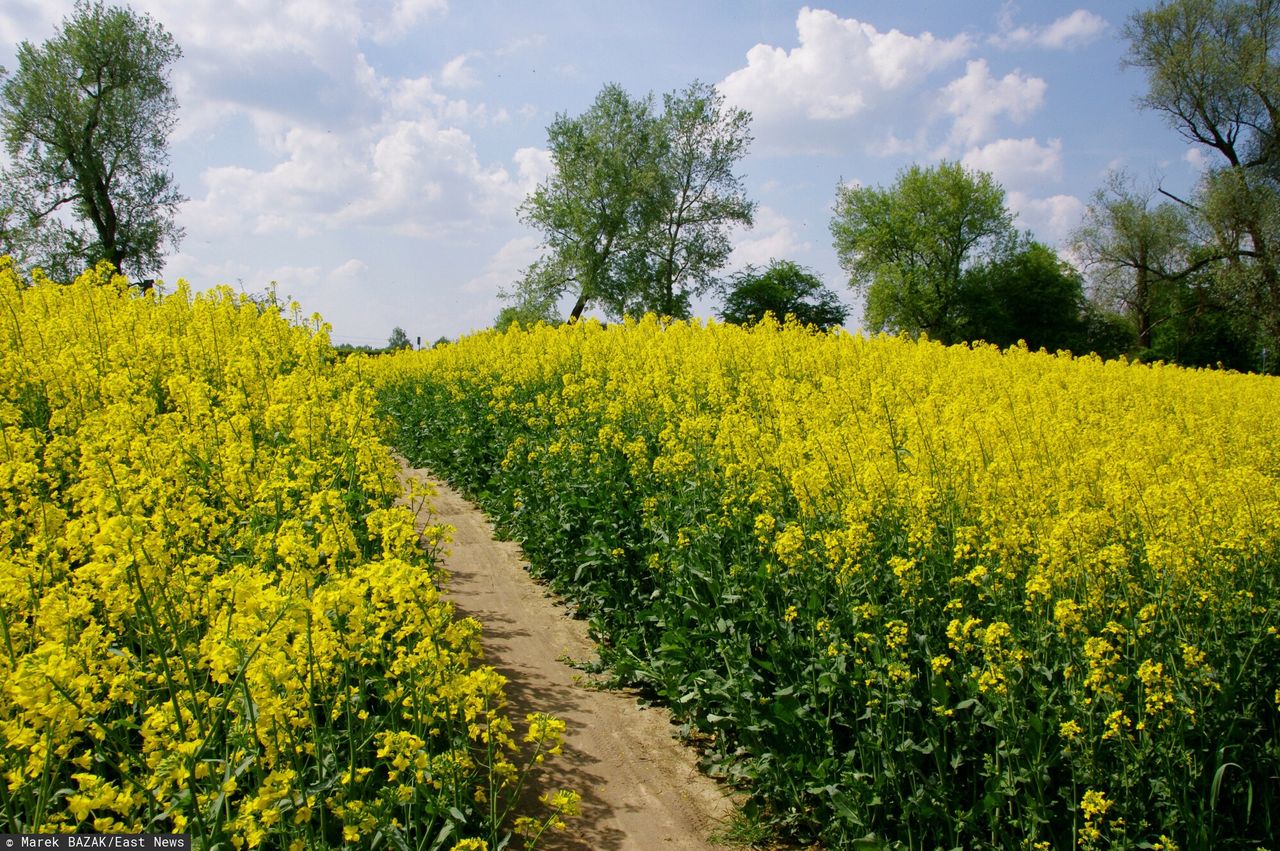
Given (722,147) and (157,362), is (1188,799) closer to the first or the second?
(157,362)

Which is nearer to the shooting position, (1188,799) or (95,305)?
(1188,799)

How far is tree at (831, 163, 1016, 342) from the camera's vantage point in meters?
45.5

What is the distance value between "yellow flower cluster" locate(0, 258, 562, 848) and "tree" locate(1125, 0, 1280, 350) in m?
38.0

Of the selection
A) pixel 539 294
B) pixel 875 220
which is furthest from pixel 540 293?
pixel 875 220

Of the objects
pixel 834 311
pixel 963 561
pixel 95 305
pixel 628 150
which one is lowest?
pixel 963 561

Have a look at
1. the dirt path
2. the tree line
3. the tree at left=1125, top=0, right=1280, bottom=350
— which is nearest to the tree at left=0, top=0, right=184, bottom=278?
the tree line

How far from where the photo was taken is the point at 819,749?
429 cm

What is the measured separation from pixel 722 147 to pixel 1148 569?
42086 mm

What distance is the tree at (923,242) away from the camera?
45.5 m

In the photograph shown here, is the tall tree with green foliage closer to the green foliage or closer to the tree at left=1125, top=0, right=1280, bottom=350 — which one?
the tree at left=1125, top=0, right=1280, bottom=350

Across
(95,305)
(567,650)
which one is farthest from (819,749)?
(95,305)

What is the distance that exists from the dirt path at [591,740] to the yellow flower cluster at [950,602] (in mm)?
305

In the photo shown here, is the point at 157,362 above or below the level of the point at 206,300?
below

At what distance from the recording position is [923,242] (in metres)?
45.9
